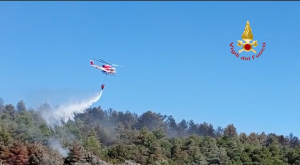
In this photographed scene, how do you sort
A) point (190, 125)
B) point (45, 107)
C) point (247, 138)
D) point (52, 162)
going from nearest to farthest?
point (52, 162)
point (45, 107)
point (247, 138)
point (190, 125)

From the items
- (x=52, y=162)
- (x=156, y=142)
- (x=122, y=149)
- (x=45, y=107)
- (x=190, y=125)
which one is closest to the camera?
(x=52, y=162)

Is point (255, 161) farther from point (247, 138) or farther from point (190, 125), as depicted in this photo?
point (190, 125)

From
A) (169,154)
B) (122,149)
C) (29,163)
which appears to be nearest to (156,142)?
(169,154)

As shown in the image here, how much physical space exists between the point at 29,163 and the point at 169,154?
27.2 m

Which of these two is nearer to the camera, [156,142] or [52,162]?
[52,162]

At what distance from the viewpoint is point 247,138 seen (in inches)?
4063

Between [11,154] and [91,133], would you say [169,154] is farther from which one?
[11,154]

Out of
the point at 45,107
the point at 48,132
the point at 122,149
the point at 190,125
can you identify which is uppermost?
the point at 190,125

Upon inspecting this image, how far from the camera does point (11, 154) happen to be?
181 feet

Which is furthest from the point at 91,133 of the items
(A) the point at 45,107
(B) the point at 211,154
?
(B) the point at 211,154

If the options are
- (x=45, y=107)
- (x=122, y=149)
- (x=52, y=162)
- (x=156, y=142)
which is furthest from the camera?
(x=45, y=107)

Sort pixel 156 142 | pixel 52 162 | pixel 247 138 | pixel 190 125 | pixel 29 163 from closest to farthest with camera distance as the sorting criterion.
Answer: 1. pixel 52 162
2. pixel 29 163
3. pixel 156 142
4. pixel 247 138
5. pixel 190 125

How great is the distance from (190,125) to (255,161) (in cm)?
11938

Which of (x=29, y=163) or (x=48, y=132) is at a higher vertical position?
(x=48, y=132)
